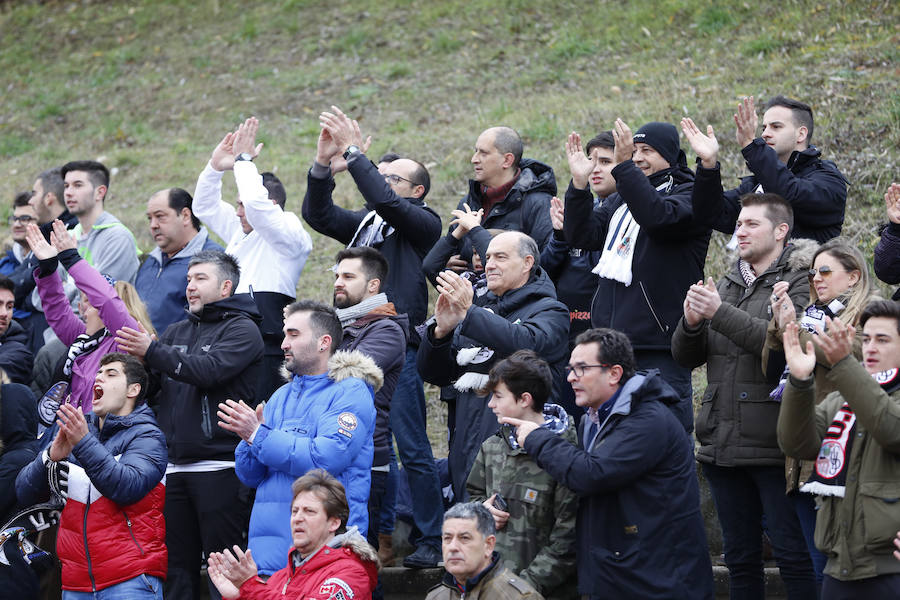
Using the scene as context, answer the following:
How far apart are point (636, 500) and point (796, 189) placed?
2.14 m

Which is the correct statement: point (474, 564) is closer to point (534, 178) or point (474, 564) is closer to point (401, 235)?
point (401, 235)

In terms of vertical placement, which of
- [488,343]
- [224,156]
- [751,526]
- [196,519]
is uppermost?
[224,156]

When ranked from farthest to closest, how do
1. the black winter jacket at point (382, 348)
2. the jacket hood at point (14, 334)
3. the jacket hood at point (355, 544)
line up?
the jacket hood at point (14, 334), the black winter jacket at point (382, 348), the jacket hood at point (355, 544)

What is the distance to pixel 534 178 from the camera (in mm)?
7191

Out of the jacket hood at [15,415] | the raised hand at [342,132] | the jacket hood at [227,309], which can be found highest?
the raised hand at [342,132]

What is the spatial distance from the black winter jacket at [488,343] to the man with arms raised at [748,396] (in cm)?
71

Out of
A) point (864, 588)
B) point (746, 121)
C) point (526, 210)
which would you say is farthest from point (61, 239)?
point (864, 588)

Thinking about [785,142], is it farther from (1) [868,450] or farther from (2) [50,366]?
(2) [50,366]

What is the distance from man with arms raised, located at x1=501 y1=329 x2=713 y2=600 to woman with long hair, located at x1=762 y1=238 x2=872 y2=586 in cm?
53

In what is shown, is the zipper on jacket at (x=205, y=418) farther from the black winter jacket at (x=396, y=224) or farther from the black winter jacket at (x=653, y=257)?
the black winter jacket at (x=653, y=257)

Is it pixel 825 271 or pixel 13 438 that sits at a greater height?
pixel 825 271

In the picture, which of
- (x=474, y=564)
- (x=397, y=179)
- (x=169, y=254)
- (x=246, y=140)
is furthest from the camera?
(x=169, y=254)

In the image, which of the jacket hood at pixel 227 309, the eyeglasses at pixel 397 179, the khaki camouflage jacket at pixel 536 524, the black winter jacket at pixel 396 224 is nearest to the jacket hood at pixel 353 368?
the khaki camouflage jacket at pixel 536 524

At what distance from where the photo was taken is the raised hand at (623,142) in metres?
6.01
